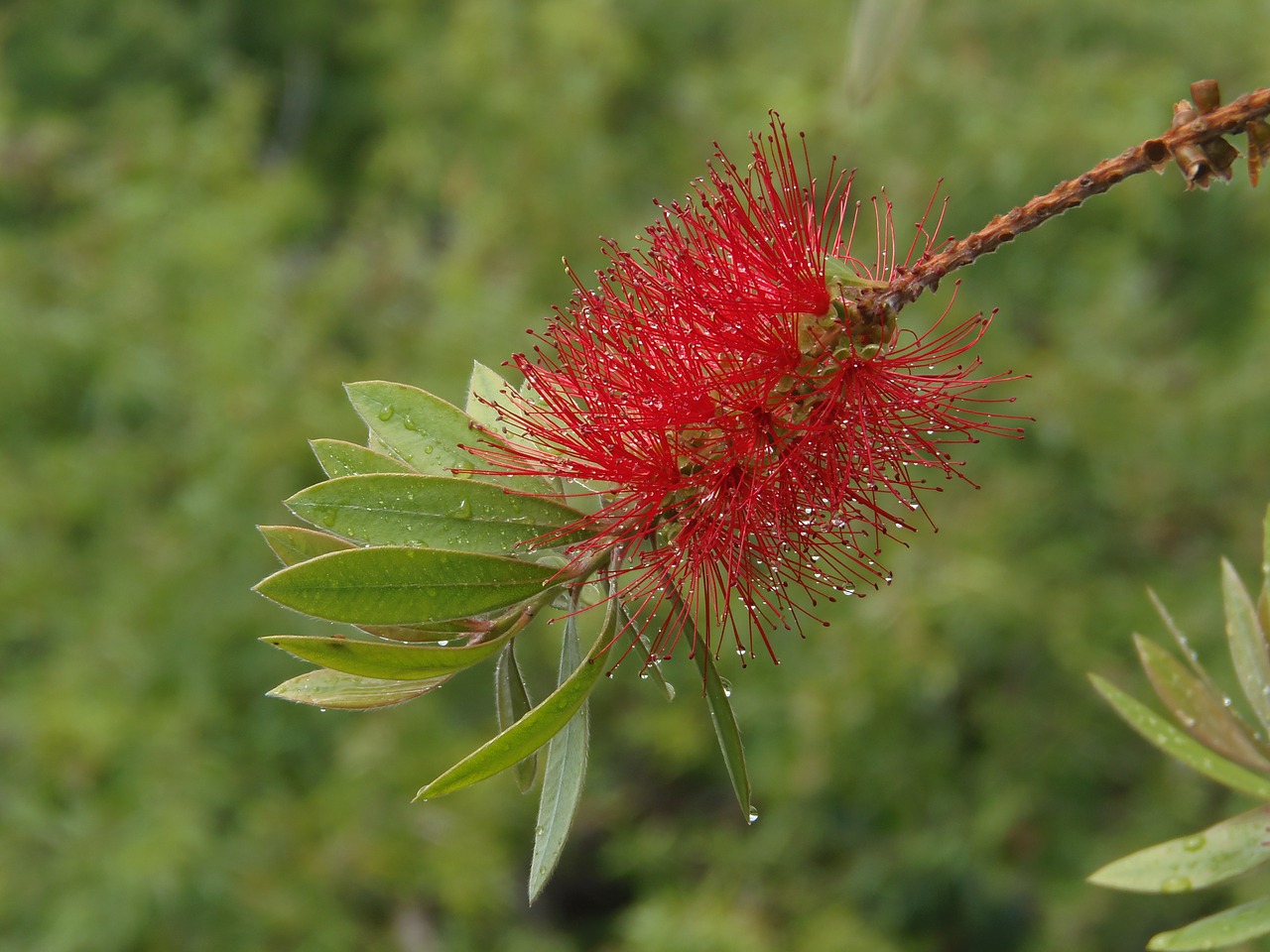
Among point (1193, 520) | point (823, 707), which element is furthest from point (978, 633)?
point (1193, 520)

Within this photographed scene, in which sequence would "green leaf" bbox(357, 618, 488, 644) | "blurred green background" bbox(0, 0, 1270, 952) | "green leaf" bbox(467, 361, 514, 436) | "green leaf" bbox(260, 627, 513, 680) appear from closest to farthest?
1. "green leaf" bbox(260, 627, 513, 680)
2. "green leaf" bbox(357, 618, 488, 644)
3. "green leaf" bbox(467, 361, 514, 436)
4. "blurred green background" bbox(0, 0, 1270, 952)

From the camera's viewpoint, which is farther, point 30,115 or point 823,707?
point 30,115

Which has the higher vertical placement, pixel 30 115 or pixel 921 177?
pixel 30 115

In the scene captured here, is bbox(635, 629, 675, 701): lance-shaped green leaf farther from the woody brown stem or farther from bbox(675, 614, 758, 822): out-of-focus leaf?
the woody brown stem

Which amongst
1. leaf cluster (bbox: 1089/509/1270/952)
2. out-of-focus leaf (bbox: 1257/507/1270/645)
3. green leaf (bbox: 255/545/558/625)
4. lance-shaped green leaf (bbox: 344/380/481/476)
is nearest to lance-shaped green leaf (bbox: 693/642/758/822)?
green leaf (bbox: 255/545/558/625)

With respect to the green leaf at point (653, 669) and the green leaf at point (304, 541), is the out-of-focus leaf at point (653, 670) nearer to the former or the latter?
the green leaf at point (653, 669)

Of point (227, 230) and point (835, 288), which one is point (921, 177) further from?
point (835, 288)

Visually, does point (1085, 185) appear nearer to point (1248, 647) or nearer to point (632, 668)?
point (1248, 647)

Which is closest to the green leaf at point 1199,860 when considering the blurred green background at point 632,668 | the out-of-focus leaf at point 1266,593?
the out-of-focus leaf at point 1266,593
